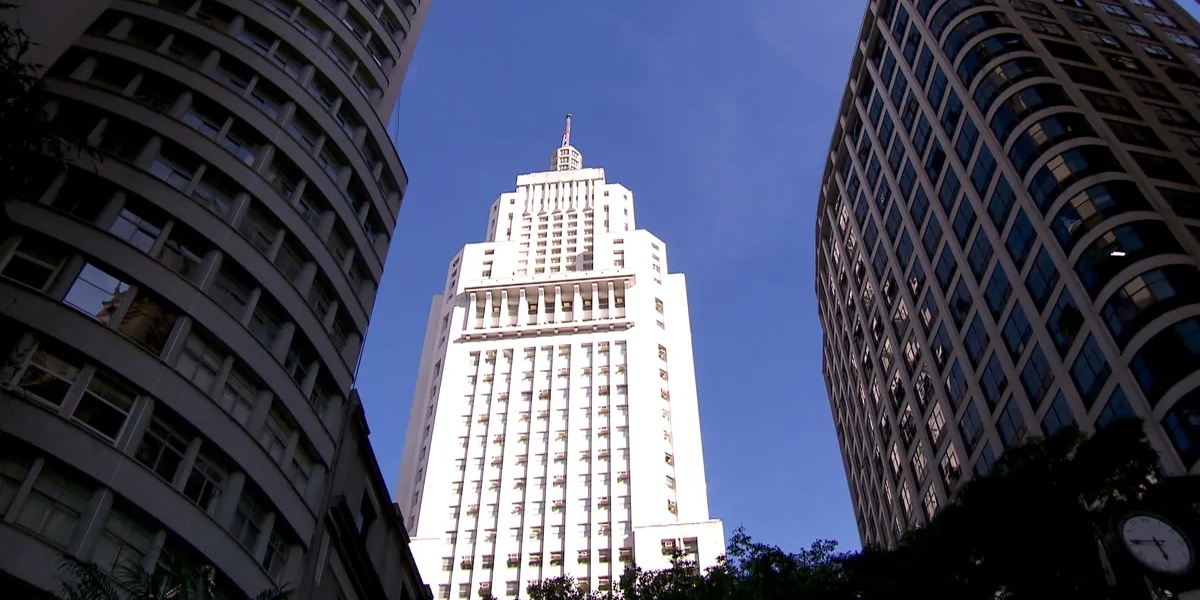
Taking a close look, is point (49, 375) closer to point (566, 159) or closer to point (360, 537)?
point (360, 537)

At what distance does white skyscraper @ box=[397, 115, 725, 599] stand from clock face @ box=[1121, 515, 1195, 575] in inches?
2167

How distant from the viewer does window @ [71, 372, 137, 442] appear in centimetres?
2222

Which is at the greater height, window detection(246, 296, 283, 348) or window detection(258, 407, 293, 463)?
window detection(246, 296, 283, 348)

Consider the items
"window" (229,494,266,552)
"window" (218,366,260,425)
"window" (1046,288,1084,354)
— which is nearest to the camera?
"window" (229,494,266,552)

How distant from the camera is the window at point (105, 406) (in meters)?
22.2

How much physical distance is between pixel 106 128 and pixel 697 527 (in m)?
52.2

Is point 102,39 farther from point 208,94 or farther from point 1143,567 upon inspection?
point 1143,567

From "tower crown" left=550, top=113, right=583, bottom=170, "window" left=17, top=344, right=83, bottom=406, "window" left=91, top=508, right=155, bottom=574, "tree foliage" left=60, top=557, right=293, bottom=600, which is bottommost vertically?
"tree foliage" left=60, top=557, right=293, bottom=600

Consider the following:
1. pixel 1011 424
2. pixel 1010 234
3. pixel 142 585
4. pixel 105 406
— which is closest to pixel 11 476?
pixel 105 406

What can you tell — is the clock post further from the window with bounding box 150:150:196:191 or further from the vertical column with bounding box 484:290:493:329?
the vertical column with bounding box 484:290:493:329

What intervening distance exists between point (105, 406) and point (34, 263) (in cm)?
411

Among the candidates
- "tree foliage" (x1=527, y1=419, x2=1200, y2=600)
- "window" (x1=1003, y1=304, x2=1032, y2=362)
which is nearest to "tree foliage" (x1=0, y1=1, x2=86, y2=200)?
"tree foliage" (x1=527, y1=419, x2=1200, y2=600)

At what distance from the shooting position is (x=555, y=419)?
84562 millimetres

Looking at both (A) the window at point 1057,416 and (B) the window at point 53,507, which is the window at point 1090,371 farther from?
(B) the window at point 53,507
